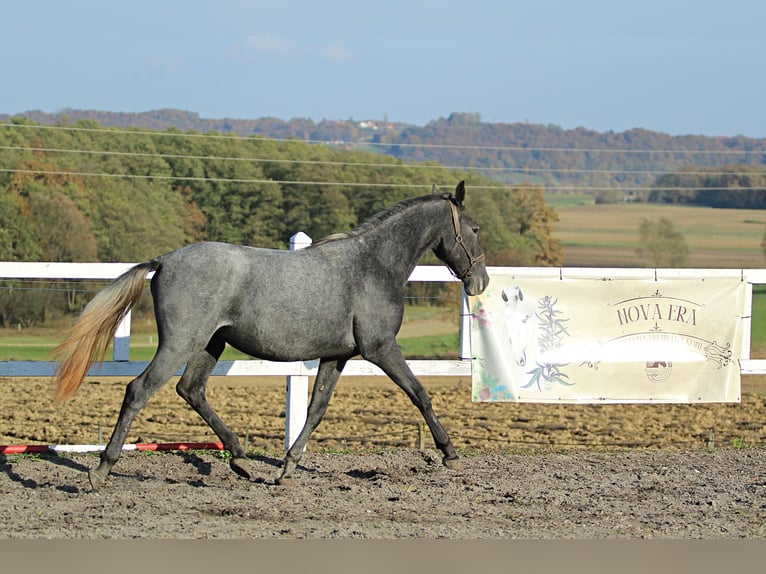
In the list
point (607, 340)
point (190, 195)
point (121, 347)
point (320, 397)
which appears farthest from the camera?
point (190, 195)

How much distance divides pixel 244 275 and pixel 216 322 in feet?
1.17

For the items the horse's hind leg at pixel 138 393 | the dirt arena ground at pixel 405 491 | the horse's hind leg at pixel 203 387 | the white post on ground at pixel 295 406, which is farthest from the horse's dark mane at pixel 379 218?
the dirt arena ground at pixel 405 491

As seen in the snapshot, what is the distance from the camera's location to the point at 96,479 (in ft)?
21.4

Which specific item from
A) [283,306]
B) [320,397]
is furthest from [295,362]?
[283,306]

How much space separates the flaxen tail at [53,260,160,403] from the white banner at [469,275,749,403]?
308cm

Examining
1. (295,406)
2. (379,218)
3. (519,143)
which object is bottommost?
(295,406)

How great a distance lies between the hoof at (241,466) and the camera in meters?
7.11

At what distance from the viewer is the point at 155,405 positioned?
1477 cm

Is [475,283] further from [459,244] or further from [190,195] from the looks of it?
[190,195]

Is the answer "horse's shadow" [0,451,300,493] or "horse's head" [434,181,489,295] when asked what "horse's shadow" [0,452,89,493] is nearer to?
"horse's shadow" [0,451,300,493]

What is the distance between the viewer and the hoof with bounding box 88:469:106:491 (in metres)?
6.52

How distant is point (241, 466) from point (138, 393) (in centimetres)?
107

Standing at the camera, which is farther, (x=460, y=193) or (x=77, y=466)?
(x=77, y=466)

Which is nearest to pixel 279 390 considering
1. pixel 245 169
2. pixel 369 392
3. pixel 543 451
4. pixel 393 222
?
pixel 369 392
